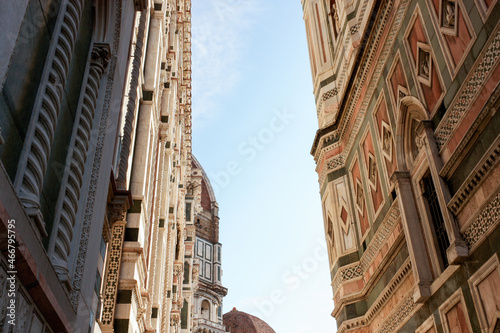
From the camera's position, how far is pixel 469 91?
557 centimetres

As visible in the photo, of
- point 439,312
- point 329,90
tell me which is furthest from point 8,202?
point 329,90

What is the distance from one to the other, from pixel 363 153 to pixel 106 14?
5.89 meters

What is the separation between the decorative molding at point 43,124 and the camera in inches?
129

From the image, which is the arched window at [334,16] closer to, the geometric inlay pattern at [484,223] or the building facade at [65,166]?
the building facade at [65,166]

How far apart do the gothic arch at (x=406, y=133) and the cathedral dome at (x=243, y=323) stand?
57.0 m

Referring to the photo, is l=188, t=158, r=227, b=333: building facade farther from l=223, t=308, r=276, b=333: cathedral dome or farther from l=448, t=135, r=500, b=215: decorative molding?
l=448, t=135, r=500, b=215: decorative molding

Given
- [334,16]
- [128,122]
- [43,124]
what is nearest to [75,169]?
[43,124]

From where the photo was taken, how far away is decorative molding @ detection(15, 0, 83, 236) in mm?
3275

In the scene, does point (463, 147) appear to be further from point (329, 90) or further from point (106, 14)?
point (329, 90)

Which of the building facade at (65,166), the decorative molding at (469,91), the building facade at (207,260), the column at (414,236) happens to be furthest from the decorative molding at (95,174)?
the building facade at (207,260)

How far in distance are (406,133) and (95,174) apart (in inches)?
192

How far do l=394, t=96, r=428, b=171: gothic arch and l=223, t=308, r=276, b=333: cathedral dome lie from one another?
5696cm

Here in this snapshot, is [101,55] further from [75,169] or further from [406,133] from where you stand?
[406,133]

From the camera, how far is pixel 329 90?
41.4 ft
